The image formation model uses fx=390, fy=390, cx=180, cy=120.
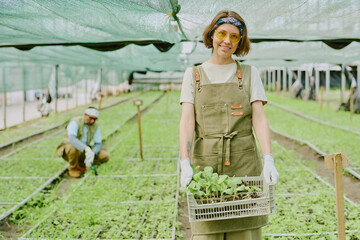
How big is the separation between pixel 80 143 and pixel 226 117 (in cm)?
398

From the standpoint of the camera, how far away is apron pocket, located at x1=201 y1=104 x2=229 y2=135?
2.12 metres

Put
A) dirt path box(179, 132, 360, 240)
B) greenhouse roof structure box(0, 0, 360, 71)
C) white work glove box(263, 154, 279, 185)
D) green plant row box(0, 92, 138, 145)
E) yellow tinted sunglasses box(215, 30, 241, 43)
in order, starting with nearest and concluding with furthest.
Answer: white work glove box(263, 154, 279, 185), yellow tinted sunglasses box(215, 30, 241, 43), greenhouse roof structure box(0, 0, 360, 71), dirt path box(179, 132, 360, 240), green plant row box(0, 92, 138, 145)

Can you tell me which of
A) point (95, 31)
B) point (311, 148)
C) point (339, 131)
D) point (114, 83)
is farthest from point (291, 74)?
point (95, 31)

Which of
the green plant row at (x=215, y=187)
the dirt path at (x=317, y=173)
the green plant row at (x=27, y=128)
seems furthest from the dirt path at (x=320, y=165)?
the green plant row at (x=27, y=128)

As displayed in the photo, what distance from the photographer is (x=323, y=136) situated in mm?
8977

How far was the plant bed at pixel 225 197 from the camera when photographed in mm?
1878

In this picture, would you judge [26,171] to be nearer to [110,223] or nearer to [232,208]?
[110,223]

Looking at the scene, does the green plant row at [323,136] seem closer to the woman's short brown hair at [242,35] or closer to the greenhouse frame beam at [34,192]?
the greenhouse frame beam at [34,192]

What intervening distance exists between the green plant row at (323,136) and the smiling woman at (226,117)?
4755 millimetres

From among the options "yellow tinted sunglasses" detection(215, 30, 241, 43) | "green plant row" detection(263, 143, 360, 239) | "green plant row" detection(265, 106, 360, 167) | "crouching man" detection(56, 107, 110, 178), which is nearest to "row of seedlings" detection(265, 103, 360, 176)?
"green plant row" detection(265, 106, 360, 167)

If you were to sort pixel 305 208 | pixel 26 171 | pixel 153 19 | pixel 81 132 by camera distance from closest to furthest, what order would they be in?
1. pixel 153 19
2. pixel 305 208
3. pixel 81 132
4. pixel 26 171

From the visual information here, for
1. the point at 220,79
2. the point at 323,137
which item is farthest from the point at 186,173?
the point at 323,137

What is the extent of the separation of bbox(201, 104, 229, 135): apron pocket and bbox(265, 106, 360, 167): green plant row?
487 centimetres

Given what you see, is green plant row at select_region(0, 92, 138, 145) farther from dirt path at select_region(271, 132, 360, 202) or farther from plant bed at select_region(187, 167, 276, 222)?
plant bed at select_region(187, 167, 276, 222)
